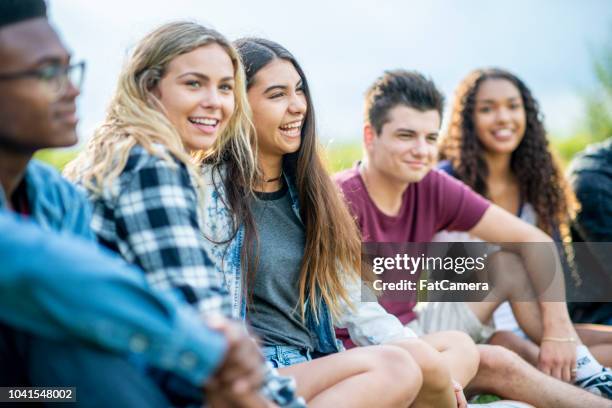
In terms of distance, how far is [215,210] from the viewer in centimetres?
282

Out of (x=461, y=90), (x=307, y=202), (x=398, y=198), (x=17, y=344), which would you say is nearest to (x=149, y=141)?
(x=17, y=344)

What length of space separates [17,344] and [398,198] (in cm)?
241

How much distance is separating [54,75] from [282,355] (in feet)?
4.38

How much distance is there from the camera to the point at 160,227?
1.93 meters

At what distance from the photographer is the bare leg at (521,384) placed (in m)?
A: 3.25

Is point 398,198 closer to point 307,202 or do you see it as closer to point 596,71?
point 307,202

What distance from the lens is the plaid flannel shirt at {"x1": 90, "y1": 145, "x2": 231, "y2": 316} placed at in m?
1.91

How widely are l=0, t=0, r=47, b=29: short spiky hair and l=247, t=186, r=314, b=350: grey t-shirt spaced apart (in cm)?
126

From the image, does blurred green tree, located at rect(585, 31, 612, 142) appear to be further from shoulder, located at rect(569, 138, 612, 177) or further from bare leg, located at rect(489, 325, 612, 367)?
bare leg, located at rect(489, 325, 612, 367)

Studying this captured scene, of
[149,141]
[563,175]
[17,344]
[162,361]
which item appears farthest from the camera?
[563,175]

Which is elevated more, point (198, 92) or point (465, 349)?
point (198, 92)

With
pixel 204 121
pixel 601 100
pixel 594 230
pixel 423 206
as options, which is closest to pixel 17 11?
pixel 204 121

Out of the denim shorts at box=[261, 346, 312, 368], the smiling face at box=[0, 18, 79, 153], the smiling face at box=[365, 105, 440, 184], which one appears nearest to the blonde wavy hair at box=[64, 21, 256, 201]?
the smiling face at box=[0, 18, 79, 153]

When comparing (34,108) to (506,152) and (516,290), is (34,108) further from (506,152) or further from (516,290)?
(506,152)
